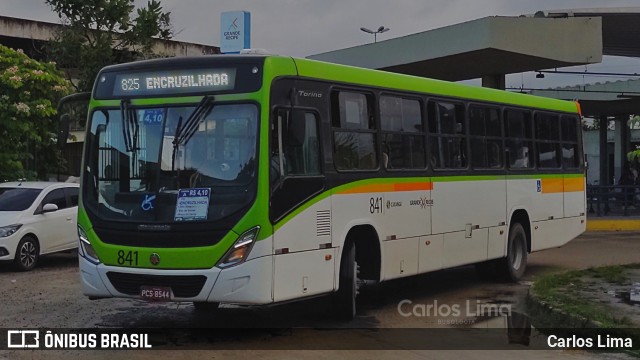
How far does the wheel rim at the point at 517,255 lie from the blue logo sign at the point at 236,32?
49.4 feet

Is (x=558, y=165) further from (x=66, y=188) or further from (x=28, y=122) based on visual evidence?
(x=28, y=122)

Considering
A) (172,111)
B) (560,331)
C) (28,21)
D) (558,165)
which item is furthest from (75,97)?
(28,21)

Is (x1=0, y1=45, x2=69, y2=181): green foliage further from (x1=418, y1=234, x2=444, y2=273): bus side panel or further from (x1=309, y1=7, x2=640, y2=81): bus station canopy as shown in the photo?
(x1=418, y1=234, x2=444, y2=273): bus side panel

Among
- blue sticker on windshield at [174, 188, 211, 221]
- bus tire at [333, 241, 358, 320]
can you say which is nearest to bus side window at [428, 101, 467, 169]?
bus tire at [333, 241, 358, 320]

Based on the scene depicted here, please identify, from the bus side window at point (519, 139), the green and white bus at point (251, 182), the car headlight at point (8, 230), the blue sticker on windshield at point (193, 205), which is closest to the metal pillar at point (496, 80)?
the bus side window at point (519, 139)

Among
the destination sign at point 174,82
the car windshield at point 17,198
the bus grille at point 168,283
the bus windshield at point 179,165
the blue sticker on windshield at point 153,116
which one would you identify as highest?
the destination sign at point 174,82

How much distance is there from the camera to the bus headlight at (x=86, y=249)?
8555mm

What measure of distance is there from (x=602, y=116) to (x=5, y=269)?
37906 millimetres

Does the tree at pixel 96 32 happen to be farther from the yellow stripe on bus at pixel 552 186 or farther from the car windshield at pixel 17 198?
the yellow stripe on bus at pixel 552 186

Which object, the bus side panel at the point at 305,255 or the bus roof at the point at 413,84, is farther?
the bus roof at the point at 413,84

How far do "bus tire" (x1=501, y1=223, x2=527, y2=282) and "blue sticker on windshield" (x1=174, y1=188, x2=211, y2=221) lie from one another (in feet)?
23.1

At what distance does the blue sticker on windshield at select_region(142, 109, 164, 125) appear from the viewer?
27.7 ft

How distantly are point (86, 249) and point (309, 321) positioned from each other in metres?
2.91

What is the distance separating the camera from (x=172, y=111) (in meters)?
8.44
